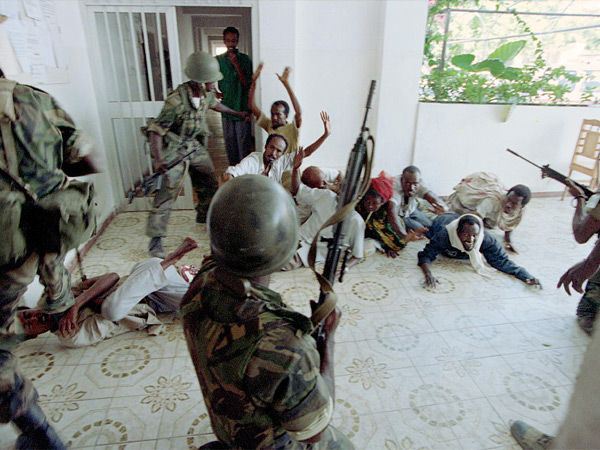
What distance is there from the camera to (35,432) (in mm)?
1442

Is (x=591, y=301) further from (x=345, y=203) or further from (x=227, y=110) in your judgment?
(x=227, y=110)

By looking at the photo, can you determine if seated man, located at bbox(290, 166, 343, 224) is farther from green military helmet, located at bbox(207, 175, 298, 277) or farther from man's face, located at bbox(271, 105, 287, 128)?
green military helmet, located at bbox(207, 175, 298, 277)

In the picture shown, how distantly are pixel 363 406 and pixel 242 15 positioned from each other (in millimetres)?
6199

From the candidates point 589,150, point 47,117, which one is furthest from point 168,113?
point 589,150

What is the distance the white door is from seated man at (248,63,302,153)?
726mm

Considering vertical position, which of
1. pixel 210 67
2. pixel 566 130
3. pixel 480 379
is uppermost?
pixel 210 67

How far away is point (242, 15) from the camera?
20.4ft

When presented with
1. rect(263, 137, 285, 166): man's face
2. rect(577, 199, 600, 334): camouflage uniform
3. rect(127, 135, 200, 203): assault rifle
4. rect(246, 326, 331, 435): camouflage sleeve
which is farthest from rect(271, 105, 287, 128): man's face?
rect(246, 326, 331, 435): camouflage sleeve

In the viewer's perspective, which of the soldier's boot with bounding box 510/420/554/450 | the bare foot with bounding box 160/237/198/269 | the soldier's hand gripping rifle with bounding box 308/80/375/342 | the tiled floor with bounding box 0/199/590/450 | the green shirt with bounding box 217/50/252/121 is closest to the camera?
the soldier's hand gripping rifle with bounding box 308/80/375/342

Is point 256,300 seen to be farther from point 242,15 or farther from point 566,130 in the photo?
point 242,15

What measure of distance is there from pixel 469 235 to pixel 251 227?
240 cm

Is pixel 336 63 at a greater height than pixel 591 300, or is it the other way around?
pixel 336 63

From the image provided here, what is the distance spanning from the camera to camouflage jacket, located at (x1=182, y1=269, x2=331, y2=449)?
847 mm

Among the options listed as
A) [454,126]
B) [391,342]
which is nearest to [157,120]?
[391,342]
